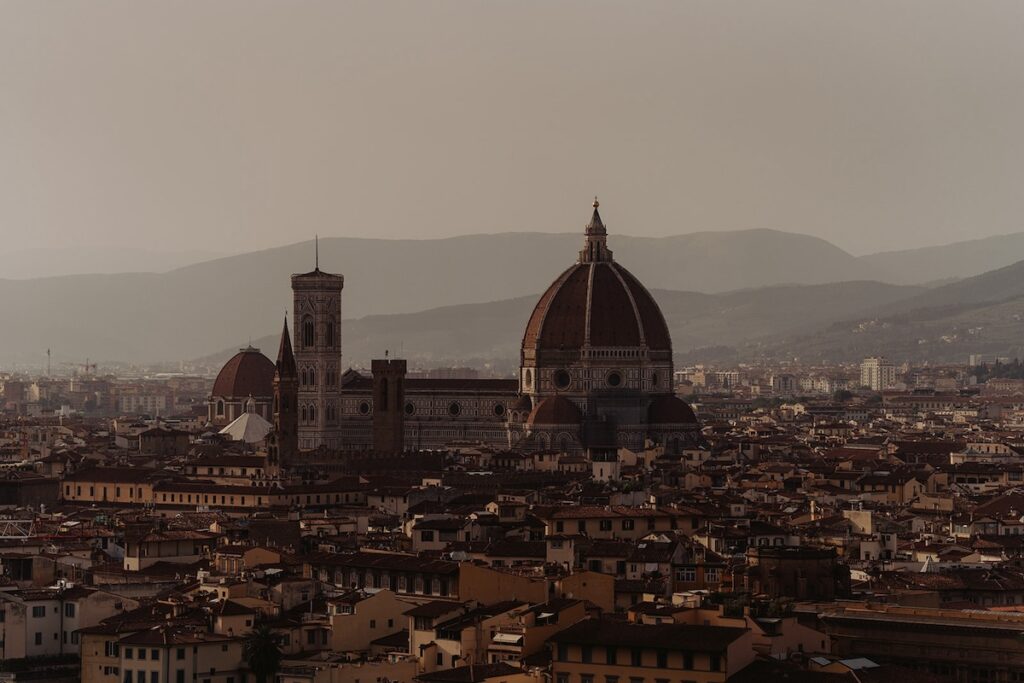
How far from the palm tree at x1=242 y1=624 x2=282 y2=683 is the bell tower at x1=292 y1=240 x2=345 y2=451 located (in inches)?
3446

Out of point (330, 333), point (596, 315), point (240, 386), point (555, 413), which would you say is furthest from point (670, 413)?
point (240, 386)

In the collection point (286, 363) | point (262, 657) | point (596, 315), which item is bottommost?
point (262, 657)

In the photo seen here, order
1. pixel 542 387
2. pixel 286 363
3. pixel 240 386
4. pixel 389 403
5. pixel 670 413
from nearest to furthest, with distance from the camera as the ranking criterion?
pixel 286 363 < pixel 670 413 < pixel 389 403 < pixel 542 387 < pixel 240 386

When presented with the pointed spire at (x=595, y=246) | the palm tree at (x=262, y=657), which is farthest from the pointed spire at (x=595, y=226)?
the palm tree at (x=262, y=657)

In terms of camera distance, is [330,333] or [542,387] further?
[330,333]

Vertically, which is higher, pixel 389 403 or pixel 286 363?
pixel 286 363

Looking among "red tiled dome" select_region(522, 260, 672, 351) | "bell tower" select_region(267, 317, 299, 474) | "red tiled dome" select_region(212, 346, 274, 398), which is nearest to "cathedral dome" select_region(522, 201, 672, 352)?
"red tiled dome" select_region(522, 260, 672, 351)

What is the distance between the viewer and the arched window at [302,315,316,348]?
138000 millimetres

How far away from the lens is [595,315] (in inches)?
5266

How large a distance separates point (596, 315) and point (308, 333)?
1582 centimetres

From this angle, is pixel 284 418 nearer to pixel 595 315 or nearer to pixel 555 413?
pixel 555 413

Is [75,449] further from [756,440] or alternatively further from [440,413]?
[756,440]

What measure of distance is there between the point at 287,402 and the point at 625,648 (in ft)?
235

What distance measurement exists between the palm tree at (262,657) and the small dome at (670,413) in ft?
280
